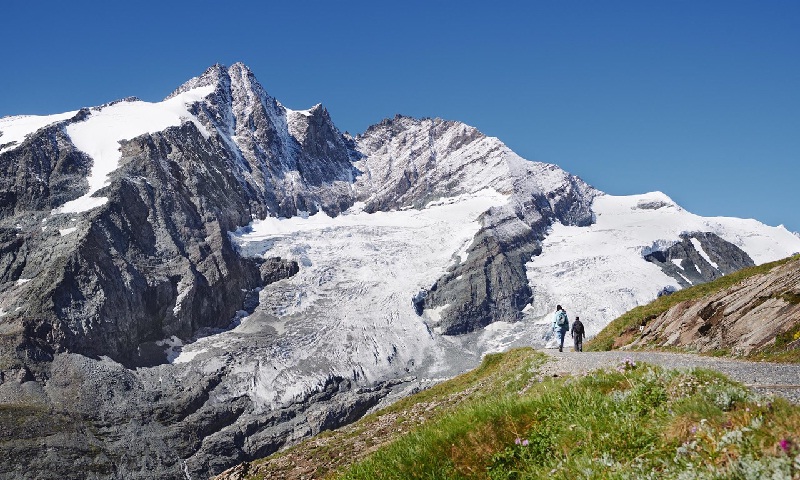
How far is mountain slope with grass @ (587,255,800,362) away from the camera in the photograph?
20469 mm

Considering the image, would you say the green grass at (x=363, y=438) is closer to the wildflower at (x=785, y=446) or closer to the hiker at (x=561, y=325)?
the hiker at (x=561, y=325)

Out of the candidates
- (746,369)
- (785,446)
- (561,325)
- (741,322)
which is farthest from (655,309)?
(785,446)

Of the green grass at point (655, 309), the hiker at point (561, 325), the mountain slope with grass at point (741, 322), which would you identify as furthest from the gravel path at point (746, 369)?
the green grass at point (655, 309)

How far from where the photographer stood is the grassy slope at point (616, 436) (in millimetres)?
5617

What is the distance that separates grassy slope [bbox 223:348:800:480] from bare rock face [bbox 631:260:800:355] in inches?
554

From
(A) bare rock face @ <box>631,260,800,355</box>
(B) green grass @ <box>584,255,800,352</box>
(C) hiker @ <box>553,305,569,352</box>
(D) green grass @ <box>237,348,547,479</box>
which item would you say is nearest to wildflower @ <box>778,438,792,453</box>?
(D) green grass @ <box>237,348,547,479</box>

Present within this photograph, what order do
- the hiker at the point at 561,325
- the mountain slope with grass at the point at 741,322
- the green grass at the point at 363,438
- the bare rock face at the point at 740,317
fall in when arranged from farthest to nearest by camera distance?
the hiker at the point at 561,325 → the bare rock face at the point at 740,317 → the mountain slope with grass at the point at 741,322 → the green grass at the point at 363,438

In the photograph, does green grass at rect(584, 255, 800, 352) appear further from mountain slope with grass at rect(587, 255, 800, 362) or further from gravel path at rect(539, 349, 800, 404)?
gravel path at rect(539, 349, 800, 404)

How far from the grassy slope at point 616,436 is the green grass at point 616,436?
0.04 ft

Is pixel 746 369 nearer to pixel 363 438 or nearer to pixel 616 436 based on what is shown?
pixel 616 436

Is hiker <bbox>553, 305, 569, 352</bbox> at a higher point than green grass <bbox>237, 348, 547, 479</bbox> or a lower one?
higher

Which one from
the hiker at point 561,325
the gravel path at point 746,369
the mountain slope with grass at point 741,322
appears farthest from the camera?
the hiker at point 561,325

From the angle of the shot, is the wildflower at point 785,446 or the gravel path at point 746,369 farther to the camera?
the gravel path at point 746,369

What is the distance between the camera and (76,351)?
166125mm
